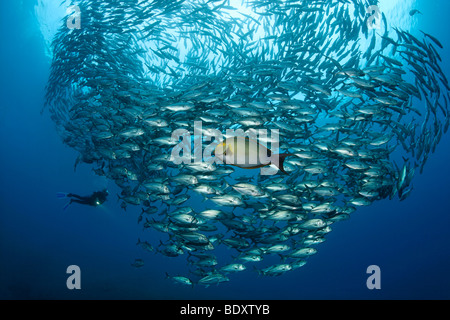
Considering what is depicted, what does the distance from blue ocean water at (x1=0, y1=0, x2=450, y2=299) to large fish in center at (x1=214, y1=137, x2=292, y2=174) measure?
1649 cm

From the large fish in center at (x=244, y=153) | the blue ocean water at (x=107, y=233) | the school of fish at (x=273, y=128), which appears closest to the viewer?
the large fish in center at (x=244, y=153)

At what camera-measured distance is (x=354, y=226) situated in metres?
41.5

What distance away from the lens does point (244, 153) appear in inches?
82.4

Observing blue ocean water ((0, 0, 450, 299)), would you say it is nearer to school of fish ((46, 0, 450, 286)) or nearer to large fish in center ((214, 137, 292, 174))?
school of fish ((46, 0, 450, 286))

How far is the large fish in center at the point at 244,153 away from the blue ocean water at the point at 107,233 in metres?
16.5

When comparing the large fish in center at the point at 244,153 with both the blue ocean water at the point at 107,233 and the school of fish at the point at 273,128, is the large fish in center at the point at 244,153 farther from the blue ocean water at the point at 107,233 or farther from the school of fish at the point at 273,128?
the blue ocean water at the point at 107,233

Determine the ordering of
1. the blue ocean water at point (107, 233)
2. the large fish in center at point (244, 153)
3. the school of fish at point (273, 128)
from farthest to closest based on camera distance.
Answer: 1. the blue ocean water at point (107, 233)
2. the school of fish at point (273, 128)
3. the large fish in center at point (244, 153)

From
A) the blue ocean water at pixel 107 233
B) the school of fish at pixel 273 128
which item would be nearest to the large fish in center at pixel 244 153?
the school of fish at pixel 273 128

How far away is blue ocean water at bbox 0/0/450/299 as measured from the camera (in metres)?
17.1

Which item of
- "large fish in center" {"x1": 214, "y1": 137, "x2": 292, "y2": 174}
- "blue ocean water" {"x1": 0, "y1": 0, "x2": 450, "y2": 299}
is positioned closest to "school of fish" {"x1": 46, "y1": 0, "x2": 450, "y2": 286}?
"large fish in center" {"x1": 214, "y1": 137, "x2": 292, "y2": 174}

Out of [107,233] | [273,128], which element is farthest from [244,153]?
[107,233]

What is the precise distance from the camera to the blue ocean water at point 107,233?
17.1m

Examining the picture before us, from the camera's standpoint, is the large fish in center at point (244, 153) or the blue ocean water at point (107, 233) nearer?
the large fish in center at point (244, 153)

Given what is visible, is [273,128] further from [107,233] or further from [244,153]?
[107,233]
